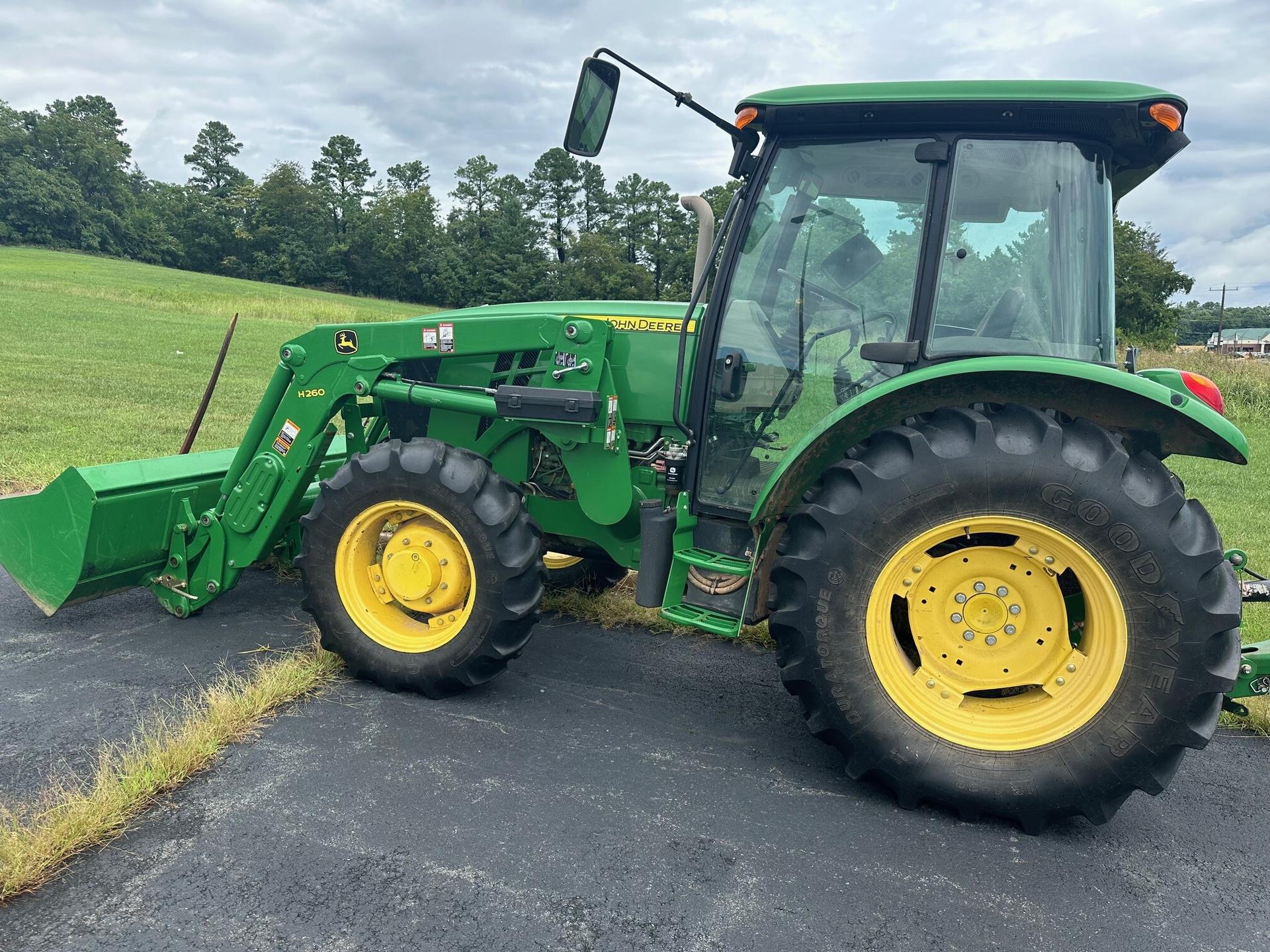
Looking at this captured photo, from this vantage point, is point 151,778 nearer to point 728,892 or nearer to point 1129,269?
point 728,892

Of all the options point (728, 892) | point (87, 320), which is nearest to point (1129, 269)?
point (87, 320)

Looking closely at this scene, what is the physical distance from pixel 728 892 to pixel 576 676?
1.62m

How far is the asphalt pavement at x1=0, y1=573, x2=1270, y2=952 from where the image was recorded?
88.8 inches

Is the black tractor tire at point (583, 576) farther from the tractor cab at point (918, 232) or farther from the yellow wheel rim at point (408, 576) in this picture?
the tractor cab at point (918, 232)

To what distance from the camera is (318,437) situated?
409cm

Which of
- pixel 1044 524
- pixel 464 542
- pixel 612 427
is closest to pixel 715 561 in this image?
pixel 612 427

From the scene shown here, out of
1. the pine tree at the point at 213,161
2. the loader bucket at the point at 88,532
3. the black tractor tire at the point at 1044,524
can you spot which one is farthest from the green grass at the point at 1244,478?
the pine tree at the point at 213,161

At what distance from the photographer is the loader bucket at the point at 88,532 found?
406 centimetres

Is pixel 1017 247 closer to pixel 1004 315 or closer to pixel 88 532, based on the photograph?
pixel 1004 315

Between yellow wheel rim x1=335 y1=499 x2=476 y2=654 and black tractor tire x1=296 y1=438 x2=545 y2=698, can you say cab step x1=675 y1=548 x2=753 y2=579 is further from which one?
yellow wheel rim x1=335 y1=499 x2=476 y2=654

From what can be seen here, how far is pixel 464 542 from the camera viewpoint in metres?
3.56

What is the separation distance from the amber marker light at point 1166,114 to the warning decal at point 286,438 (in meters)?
3.58

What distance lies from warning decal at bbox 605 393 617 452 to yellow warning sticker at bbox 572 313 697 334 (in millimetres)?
325

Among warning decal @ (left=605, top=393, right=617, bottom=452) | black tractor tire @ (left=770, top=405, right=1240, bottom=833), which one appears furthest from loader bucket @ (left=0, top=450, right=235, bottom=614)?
black tractor tire @ (left=770, top=405, right=1240, bottom=833)
